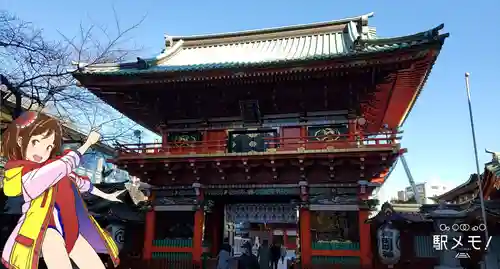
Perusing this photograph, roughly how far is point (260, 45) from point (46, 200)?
42.0 ft

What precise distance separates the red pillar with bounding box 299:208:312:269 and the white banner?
21.5 ft

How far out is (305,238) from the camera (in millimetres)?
12367

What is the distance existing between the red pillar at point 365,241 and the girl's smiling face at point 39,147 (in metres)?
9.23

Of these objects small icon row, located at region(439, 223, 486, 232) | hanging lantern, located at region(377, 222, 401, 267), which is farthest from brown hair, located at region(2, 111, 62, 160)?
small icon row, located at region(439, 223, 486, 232)

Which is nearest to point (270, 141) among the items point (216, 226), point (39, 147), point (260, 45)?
point (216, 226)

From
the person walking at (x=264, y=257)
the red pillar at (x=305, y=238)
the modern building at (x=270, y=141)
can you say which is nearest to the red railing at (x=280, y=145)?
the modern building at (x=270, y=141)

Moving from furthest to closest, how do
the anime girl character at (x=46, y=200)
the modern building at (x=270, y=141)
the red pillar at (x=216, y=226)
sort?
the red pillar at (x=216, y=226), the modern building at (x=270, y=141), the anime girl character at (x=46, y=200)

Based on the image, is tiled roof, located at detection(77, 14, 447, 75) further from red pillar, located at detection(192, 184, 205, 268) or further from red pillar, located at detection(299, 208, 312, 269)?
red pillar, located at detection(299, 208, 312, 269)

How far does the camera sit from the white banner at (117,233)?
13166 mm

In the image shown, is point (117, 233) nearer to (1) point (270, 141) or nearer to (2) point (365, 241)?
(1) point (270, 141)

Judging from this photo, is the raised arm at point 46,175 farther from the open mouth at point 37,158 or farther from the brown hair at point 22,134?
the brown hair at point 22,134

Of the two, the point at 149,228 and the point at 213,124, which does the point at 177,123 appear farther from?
the point at 149,228

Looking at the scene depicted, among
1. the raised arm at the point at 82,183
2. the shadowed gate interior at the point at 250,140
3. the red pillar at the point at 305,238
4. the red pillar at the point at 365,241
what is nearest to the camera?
the raised arm at the point at 82,183

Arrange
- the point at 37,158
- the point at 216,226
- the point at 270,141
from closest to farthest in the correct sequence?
the point at 37,158 → the point at 270,141 → the point at 216,226
